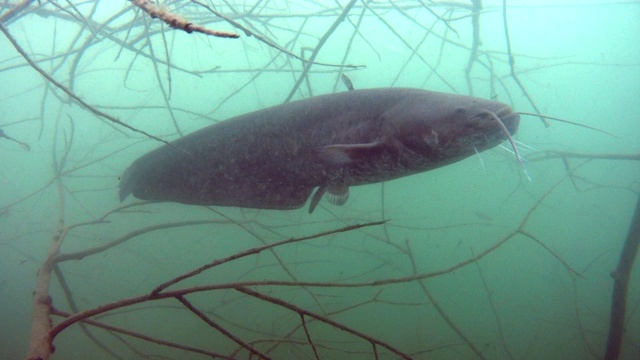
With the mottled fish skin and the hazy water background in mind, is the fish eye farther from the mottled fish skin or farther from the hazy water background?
the hazy water background

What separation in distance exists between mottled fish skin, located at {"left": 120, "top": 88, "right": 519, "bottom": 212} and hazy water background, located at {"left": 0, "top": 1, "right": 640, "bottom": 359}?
0.52m

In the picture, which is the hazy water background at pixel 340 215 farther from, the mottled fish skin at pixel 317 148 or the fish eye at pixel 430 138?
the fish eye at pixel 430 138

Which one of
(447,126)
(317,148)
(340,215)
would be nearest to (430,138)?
(447,126)

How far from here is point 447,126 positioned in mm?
1804

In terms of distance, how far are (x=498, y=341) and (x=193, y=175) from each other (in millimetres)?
7036

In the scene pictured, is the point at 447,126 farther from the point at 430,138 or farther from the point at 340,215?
the point at 340,215

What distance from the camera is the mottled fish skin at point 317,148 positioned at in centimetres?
183

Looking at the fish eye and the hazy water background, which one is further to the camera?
the hazy water background

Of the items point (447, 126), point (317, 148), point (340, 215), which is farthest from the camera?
point (340, 215)

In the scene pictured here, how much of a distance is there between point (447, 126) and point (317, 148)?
0.72 m

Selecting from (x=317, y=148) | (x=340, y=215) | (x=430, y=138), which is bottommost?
(x=340, y=215)

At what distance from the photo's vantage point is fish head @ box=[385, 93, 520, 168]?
1.74 m

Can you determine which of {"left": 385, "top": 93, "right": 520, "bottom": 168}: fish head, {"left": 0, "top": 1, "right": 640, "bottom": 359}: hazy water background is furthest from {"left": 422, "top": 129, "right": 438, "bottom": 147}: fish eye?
{"left": 0, "top": 1, "right": 640, "bottom": 359}: hazy water background

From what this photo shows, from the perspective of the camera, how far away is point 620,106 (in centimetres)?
1265
